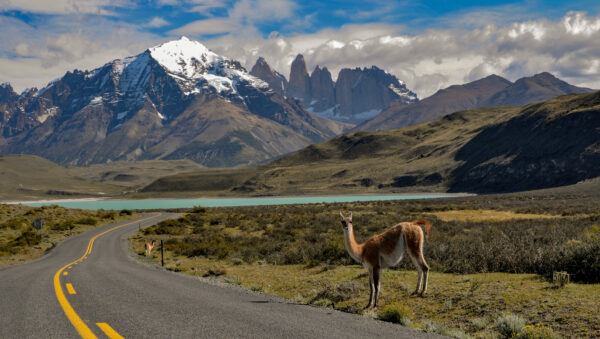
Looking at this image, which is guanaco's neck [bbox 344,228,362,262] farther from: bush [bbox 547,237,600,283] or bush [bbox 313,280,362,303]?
bush [bbox 547,237,600,283]

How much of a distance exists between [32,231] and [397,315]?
44496 mm

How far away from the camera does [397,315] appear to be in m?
9.51

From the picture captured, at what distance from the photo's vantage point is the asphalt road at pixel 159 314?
26.6 feet

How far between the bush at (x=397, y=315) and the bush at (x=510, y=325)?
1.82 m

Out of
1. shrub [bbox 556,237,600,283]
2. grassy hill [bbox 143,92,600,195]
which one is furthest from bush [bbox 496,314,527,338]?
grassy hill [bbox 143,92,600,195]

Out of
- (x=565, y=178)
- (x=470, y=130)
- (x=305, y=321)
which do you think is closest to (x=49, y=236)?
(x=305, y=321)

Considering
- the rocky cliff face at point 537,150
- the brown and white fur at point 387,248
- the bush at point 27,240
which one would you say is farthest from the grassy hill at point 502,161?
the brown and white fur at point 387,248

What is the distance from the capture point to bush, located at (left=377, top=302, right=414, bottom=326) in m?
9.34

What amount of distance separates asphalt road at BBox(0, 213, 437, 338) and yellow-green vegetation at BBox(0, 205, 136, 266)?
743 inches

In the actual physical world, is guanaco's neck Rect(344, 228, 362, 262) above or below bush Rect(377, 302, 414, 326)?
above

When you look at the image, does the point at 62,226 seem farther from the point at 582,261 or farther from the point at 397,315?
the point at 582,261

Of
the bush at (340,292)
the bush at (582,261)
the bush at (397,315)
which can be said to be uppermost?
the bush at (582,261)

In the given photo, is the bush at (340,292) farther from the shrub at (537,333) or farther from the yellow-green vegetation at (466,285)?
the shrub at (537,333)

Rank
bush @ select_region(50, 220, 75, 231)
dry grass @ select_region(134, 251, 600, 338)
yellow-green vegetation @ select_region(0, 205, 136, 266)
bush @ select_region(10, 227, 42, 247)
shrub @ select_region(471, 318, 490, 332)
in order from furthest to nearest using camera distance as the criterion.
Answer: bush @ select_region(50, 220, 75, 231), bush @ select_region(10, 227, 42, 247), yellow-green vegetation @ select_region(0, 205, 136, 266), shrub @ select_region(471, 318, 490, 332), dry grass @ select_region(134, 251, 600, 338)
